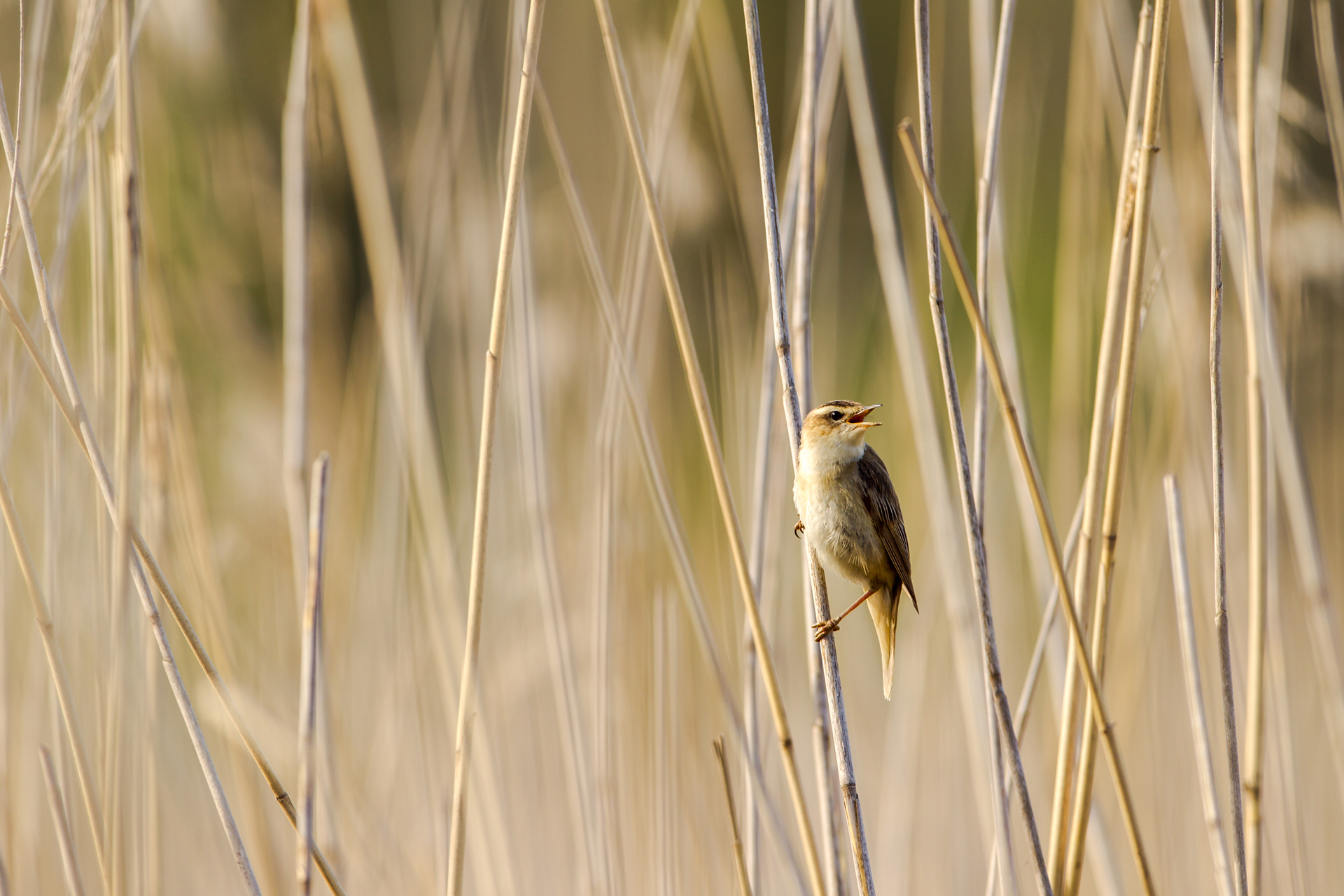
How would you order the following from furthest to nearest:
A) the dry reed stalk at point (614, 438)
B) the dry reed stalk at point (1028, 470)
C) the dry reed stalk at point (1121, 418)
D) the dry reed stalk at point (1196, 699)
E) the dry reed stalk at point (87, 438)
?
the dry reed stalk at point (614, 438) < the dry reed stalk at point (1196, 699) < the dry reed stalk at point (87, 438) < the dry reed stalk at point (1121, 418) < the dry reed stalk at point (1028, 470)

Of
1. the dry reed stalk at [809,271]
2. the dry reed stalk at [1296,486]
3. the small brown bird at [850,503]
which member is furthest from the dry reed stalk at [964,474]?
the dry reed stalk at [1296,486]

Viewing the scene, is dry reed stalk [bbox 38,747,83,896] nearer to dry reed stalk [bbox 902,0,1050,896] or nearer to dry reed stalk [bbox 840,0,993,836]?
dry reed stalk [bbox 902,0,1050,896]

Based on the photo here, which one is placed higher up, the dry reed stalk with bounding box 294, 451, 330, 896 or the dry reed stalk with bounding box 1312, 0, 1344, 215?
the dry reed stalk with bounding box 1312, 0, 1344, 215

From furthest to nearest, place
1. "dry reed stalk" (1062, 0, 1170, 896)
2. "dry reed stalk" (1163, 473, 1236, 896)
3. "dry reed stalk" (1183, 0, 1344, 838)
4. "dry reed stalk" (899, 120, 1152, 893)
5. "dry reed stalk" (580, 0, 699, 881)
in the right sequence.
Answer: "dry reed stalk" (580, 0, 699, 881)
"dry reed stalk" (1183, 0, 1344, 838)
"dry reed stalk" (1163, 473, 1236, 896)
"dry reed stalk" (1062, 0, 1170, 896)
"dry reed stalk" (899, 120, 1152, 893)

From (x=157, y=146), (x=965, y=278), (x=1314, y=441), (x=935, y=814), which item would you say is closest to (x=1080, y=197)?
(x=965, y=278)

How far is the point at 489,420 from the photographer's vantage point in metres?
1.35

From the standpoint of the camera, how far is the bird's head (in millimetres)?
1808

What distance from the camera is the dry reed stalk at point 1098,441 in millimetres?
1369

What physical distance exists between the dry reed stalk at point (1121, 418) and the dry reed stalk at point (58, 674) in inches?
53.0

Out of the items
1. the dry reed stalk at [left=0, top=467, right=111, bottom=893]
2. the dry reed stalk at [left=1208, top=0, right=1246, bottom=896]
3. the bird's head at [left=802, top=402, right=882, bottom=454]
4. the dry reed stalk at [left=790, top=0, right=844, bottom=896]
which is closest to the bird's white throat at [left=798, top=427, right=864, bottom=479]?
the bird's head at [left=802, top=402, right=882, bottom=454]

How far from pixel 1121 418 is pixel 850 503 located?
0.61 metres

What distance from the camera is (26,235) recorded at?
136 centimetres

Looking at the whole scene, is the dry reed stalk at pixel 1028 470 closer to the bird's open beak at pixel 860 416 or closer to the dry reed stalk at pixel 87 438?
the bird's open beak at pixel 860 416

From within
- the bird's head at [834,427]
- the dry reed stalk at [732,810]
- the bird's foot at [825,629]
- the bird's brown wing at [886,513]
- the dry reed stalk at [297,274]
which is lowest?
the dry reed stalk at [732,810]
